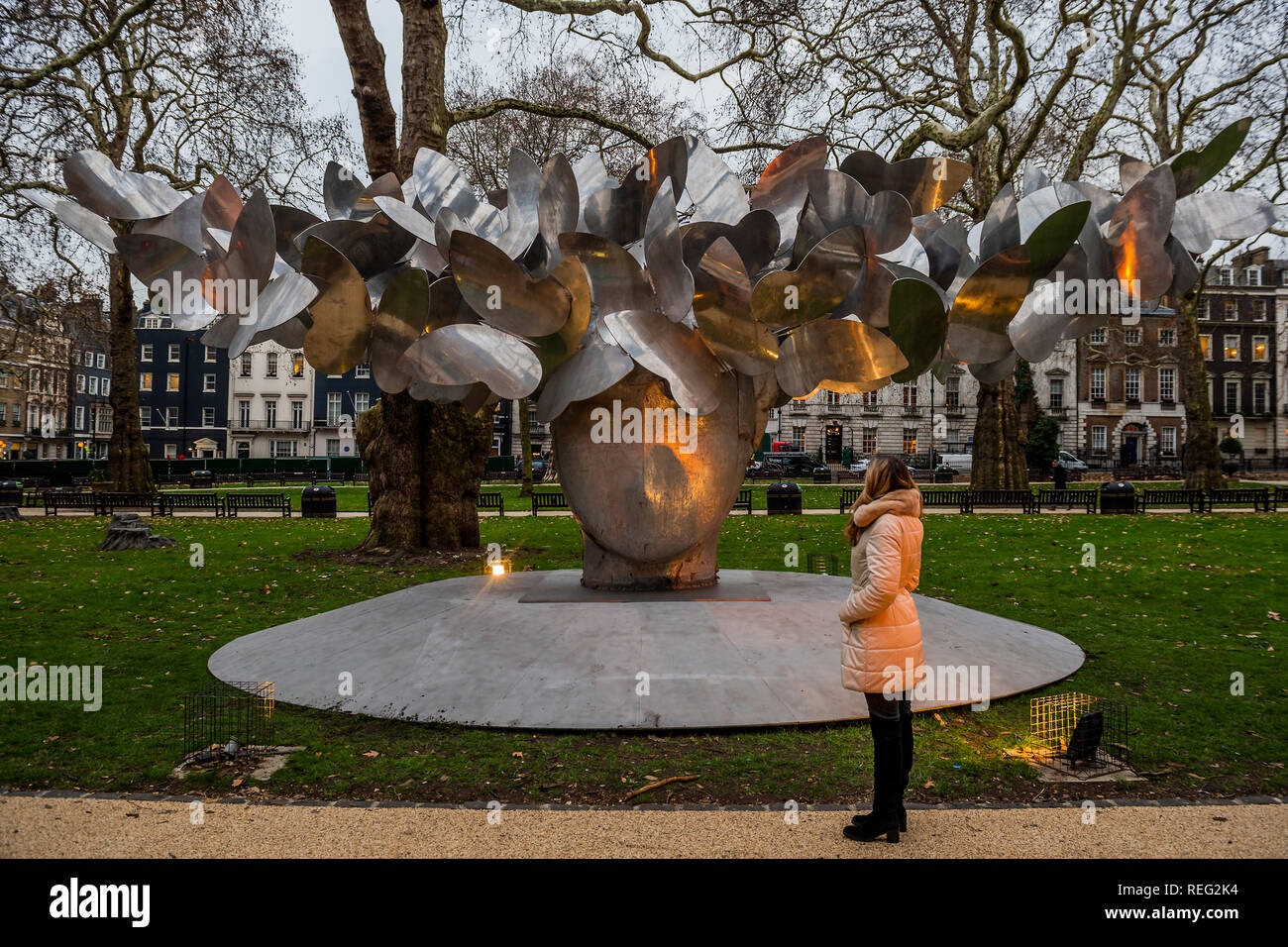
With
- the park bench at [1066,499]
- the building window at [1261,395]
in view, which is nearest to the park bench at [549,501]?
the park bench at [1066,499]

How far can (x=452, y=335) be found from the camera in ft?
23.8

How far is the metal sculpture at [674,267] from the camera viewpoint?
A: 7086 millimetres

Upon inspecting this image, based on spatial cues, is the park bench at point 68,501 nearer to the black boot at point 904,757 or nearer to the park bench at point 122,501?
the park bench at point 122,501

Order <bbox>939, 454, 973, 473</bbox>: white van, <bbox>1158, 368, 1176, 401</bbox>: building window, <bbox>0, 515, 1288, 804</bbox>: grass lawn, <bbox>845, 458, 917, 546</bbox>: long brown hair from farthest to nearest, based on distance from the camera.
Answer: <bbox>1158, 368, 1176, 401</bbox>: building window
<bbox>939, 454, 973, 473</bbox>: white van
<bbox>0, 515, 1288, 804</bbox>: grass lawn
<bbox>845, 458, 917, 546</bbox>: long brown hair

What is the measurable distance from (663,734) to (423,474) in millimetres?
10953

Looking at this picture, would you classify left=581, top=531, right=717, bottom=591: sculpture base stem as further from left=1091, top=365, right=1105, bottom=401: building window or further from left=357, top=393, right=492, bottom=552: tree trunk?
left=1091, top=365, right=1105, bottom=401: building window

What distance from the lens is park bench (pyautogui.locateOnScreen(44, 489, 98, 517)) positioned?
1061 inches

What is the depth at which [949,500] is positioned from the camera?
89.9 feet

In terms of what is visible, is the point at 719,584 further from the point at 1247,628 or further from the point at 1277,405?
the point at 1277,405

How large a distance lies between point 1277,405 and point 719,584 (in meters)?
78.7

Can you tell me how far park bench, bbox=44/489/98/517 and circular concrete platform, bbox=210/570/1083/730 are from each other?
74.3 ft

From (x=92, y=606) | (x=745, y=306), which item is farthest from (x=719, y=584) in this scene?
(x=92, y=606)

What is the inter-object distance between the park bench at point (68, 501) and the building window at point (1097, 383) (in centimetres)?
6698

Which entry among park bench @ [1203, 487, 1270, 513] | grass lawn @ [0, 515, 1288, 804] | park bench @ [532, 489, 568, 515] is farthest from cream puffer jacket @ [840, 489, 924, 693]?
park bench @ [1203, 487, 1270, 513]
